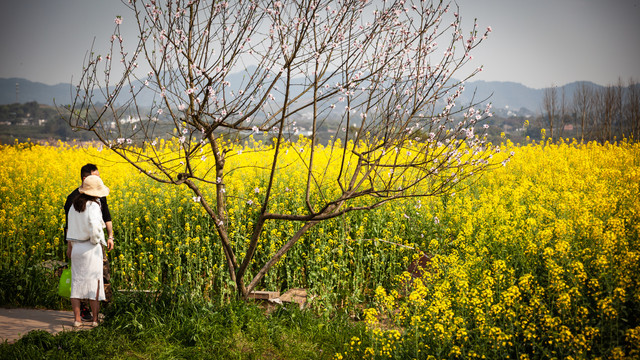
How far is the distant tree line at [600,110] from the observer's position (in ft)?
63.4

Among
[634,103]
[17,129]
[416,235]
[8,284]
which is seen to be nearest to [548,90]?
[634,103]

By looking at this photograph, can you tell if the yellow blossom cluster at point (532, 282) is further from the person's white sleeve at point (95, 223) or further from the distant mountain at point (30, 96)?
the distant mountain at point (30, 96)

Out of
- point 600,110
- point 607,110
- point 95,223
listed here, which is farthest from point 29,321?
point 600,110

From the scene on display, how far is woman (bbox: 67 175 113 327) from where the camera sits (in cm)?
472

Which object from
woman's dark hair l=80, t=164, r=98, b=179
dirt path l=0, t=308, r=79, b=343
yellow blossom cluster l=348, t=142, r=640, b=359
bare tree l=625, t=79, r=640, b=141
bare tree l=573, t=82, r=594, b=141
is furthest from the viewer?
bare tree l=573, t=82, r=594, b=141

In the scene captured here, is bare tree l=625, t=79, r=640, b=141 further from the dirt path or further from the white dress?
the dirt path

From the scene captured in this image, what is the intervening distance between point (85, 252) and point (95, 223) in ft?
1.20

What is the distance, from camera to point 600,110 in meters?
24.9

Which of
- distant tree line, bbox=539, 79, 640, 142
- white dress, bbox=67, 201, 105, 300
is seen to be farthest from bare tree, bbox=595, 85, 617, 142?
white dress, bbox=67, 201, 105, 300

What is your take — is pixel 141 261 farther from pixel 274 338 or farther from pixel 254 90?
pixel 254 90

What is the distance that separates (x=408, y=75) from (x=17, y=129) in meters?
42.8

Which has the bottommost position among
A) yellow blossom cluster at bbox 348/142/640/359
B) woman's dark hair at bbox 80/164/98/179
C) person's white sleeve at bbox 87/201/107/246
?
yellow blossom cluster at bbox 348/142/640/359

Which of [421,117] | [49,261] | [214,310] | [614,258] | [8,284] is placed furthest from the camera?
[49,261]

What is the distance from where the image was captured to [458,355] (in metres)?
3.51
